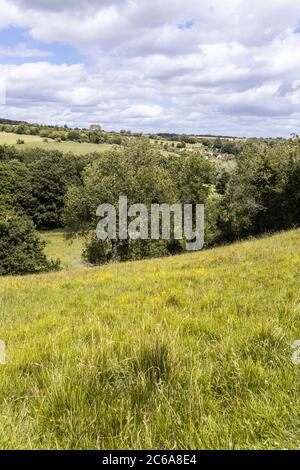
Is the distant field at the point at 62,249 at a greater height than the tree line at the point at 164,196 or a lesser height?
lesser

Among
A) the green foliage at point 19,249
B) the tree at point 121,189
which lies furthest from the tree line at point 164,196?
the green foliage at point 19,249

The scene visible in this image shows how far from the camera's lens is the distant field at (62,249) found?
176ft

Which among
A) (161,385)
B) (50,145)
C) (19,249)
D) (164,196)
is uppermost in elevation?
(50,145)

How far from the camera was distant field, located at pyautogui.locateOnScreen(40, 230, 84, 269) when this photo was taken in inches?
2118

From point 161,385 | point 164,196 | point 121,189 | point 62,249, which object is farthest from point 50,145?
point 161,385

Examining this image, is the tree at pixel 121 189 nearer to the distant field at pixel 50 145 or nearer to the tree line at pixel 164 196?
the tree line at pixel 164 196

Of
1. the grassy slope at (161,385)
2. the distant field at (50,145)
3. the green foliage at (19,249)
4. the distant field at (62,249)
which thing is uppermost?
the distant field at (50,145)

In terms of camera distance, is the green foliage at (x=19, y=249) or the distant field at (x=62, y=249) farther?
the distant field at (x=62, y=249)

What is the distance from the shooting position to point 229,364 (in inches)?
157

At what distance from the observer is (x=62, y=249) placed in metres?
61.3

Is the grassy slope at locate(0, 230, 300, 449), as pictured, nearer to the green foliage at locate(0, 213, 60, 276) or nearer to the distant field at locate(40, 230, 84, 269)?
the green foliage at locate(0, 213, 60, 276)

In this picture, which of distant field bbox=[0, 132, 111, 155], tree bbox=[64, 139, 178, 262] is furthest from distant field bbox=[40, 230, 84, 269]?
distant field bbox=[0, 132, 111, 155]

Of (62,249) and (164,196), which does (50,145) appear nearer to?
(62,249)
